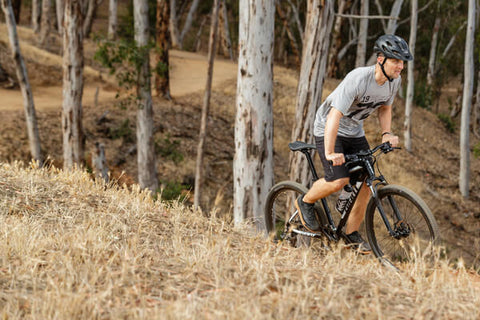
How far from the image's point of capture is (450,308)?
11.2 feet

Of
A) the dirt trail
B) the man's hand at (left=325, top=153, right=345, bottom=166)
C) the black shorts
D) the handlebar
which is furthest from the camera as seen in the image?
the dirt trail

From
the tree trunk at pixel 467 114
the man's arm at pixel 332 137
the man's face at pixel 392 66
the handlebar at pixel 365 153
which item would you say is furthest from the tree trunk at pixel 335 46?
the man's arm at pixel 332 137

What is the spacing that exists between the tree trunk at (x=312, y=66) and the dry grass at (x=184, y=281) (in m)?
4.40

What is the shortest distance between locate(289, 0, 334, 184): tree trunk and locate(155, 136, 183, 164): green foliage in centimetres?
922

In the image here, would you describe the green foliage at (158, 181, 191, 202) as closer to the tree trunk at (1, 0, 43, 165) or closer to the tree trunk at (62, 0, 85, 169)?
the tree trunk at (62, 0, 85, 169)

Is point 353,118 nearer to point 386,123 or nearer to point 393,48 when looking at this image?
point 386,123

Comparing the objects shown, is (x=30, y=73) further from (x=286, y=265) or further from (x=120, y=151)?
(x=286, y=265)

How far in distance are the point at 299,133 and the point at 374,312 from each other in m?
6.30

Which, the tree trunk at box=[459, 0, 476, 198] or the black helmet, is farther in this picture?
the tree trunk at box=[459, 0, 476, 198]

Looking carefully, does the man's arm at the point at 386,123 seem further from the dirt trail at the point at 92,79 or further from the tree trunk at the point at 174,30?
the tree trunk at the point at 174,30

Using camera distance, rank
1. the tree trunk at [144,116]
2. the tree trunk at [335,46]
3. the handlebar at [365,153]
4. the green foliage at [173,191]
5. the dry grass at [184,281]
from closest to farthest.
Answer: the dry grass at [184,281] → the handlebar at [365,153] → the green foliage at [173,191] → the tree trunk at [144,116] → the tree trunk at [335,46]

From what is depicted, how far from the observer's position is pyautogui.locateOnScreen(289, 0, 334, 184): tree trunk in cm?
912

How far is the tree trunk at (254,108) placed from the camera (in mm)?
8812

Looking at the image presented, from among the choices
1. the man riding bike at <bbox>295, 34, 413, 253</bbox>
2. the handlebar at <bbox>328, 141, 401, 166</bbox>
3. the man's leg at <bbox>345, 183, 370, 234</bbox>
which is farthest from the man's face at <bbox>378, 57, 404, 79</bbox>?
the man's leg at <bbox>345, 183, 370, 234</bbox>
